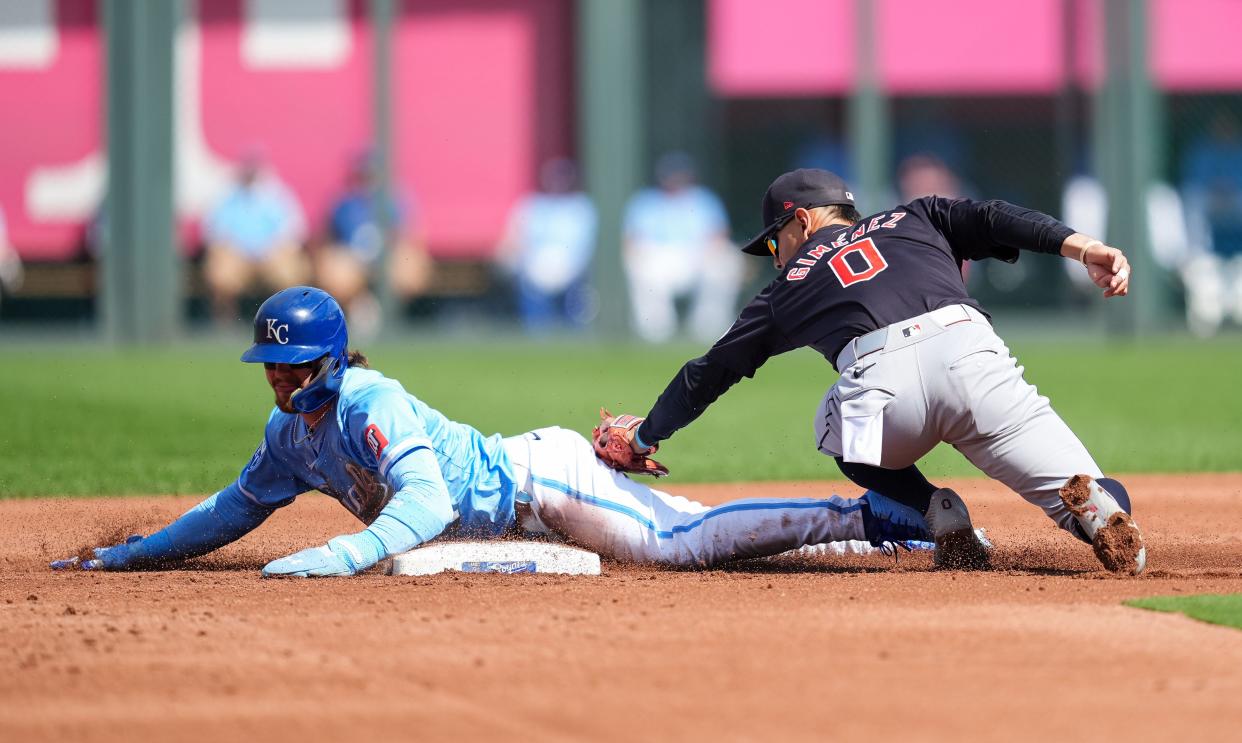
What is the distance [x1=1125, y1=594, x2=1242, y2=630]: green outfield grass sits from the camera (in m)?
4.66

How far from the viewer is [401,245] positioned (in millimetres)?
18359

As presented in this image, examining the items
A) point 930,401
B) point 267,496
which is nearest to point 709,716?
point 930,401

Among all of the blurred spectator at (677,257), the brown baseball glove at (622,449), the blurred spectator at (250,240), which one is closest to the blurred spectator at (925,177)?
the blurred spectator at (677,257)

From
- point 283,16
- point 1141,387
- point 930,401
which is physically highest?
point 283,16

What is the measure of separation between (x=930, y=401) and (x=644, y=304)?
44.0 ft

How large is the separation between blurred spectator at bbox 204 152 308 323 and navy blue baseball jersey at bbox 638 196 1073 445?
41.7 ft

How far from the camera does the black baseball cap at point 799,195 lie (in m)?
5.82

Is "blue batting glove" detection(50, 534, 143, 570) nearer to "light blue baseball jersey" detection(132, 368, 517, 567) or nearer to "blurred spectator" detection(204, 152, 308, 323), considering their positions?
"light blue baseball jersey" detection(132, 368, 517, 567)

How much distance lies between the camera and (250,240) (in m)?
17.9

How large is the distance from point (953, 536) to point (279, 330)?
7.61 ft

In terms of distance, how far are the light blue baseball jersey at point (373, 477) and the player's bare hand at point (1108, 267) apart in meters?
2.06

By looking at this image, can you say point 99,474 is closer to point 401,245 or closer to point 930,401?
point 930,401

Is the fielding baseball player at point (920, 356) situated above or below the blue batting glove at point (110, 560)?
above

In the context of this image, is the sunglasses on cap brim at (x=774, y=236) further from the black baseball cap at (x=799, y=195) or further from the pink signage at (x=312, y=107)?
the pink signage at (x=312, y=107)
